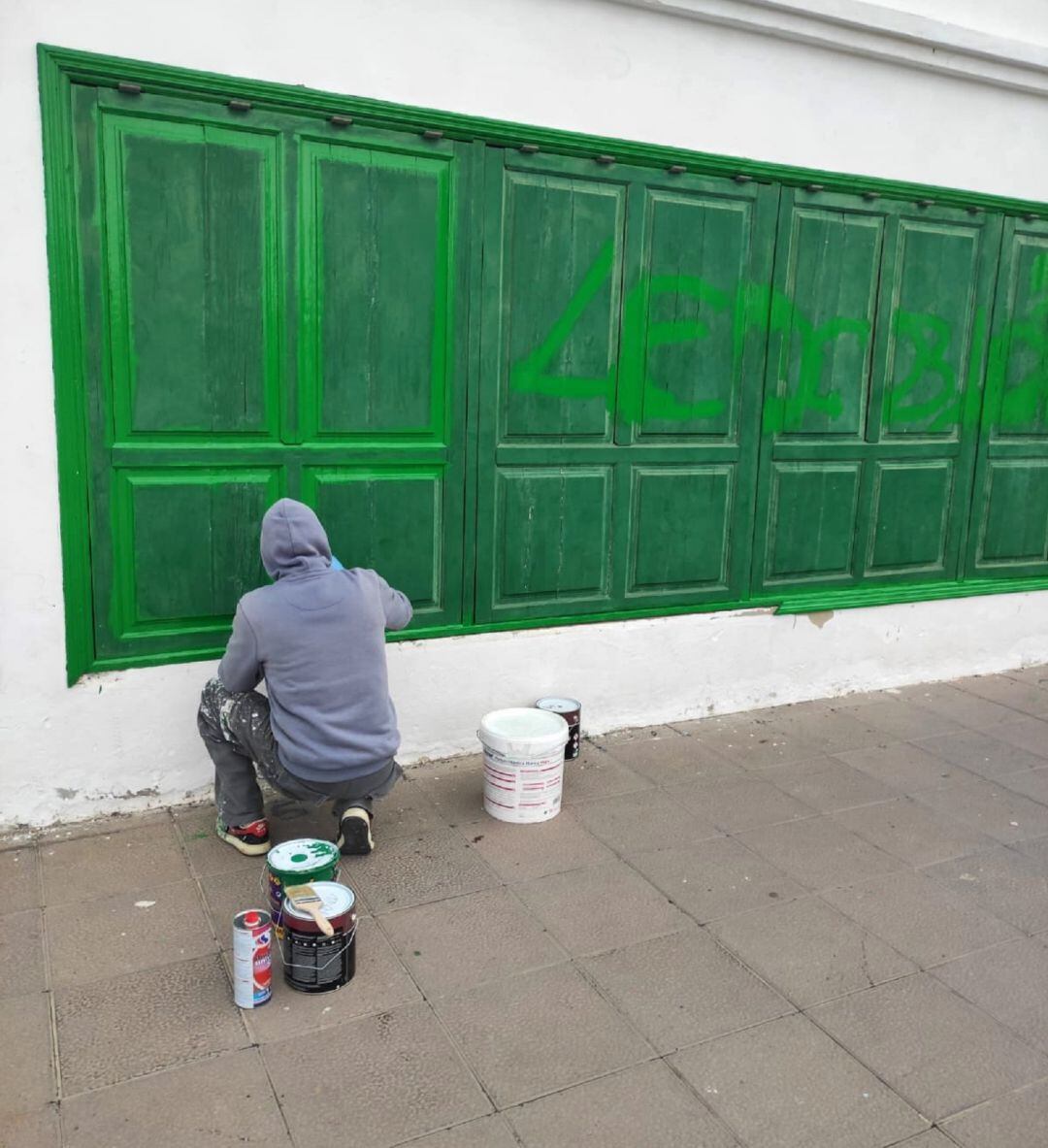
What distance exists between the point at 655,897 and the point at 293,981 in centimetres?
135

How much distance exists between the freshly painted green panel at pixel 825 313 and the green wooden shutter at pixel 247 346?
1.92m

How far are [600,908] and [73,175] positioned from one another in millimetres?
3339

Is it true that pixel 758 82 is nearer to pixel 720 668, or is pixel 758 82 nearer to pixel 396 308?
pixel 396 308

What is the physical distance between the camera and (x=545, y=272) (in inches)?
192

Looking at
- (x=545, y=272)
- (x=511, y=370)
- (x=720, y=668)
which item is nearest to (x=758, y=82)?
(x=545, y=272)

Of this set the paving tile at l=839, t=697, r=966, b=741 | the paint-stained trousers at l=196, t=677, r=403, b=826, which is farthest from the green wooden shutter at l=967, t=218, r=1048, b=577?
the paint-stained trousers at l=196, t=677, r=403, b=826

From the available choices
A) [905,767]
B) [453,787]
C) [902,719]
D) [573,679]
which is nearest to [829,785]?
[905,767]

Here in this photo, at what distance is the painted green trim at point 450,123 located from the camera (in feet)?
12.7

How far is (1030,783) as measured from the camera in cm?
499

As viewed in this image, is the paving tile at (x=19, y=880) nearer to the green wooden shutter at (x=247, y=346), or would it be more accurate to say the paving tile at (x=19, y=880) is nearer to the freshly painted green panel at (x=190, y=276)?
the green wooden shutter at (x=247, y=346)

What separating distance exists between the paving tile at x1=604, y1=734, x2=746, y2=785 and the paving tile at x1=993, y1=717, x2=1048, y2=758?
1654 mm

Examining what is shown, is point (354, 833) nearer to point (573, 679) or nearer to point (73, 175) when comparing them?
point (573, 679)

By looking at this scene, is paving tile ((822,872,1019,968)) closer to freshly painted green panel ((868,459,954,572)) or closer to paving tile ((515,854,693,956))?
paving tile ((515,854,693,956))

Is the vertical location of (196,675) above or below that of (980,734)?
above
